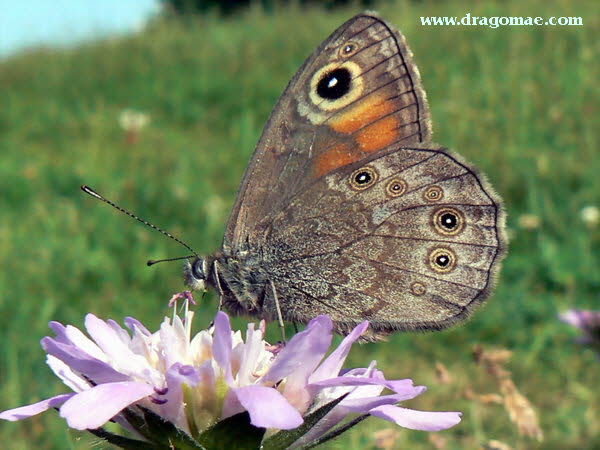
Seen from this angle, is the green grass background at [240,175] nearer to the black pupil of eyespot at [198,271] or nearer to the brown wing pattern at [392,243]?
the brown wing pattern at [392,243]

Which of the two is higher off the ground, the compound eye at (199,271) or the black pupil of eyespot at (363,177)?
the black pupil of eyespot at (363,177)

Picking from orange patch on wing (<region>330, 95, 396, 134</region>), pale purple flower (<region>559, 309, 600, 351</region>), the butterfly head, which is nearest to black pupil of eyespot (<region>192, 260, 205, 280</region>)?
the butterfly head

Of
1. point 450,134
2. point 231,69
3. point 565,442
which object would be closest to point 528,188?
point 450,134

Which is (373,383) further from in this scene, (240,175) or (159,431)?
(240,175)

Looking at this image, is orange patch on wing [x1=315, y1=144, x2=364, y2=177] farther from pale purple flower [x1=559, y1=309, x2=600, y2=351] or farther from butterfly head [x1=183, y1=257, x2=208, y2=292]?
pale purple flower [x1=559, y1=309, x2=600, y2=351]

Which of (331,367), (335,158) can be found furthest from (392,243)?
(331,367)

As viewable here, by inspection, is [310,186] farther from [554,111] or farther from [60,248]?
[554,111]

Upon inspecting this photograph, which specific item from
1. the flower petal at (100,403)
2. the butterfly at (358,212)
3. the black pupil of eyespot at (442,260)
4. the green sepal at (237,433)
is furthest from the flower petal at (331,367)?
the black pupil of eyespot at (442,260)
